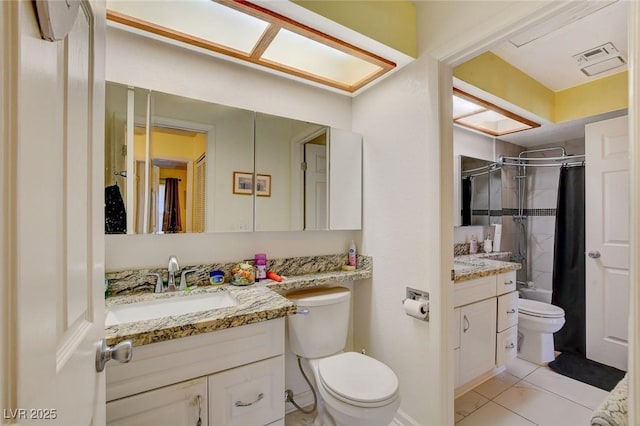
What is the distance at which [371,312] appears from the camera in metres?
1.88

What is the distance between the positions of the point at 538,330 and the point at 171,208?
9.38ft

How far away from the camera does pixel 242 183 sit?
5.39 feet

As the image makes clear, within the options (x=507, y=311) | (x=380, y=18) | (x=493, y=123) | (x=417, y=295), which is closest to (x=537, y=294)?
(x=507, y=311)

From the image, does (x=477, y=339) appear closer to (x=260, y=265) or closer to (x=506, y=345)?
(x=506, y=345)

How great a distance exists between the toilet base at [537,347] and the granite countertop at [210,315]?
207 centimetres

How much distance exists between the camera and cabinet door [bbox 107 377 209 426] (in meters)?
0.93

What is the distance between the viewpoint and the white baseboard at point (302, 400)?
5.79ft

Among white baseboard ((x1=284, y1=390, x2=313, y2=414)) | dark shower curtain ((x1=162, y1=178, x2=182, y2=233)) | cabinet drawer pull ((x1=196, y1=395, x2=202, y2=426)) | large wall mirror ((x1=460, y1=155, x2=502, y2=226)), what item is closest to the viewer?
cabinet drawer pull ((x1=196, y1=395, x2=202, y2=426))

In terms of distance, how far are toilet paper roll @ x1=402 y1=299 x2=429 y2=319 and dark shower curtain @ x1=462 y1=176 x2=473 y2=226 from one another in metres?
1.35

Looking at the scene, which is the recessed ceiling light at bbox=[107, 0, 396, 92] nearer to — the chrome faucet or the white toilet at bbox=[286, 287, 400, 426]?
the chrome faucet

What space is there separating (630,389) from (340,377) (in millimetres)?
1048

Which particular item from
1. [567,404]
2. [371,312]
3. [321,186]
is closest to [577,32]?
[321,186]

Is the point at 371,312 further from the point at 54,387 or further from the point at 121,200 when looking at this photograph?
the point at 54,387

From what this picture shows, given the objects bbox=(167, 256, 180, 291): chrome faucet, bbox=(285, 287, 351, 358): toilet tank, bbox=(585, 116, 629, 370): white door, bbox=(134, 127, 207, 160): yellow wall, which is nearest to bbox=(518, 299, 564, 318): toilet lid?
bbox=(585, 116, 629, 370): white door
